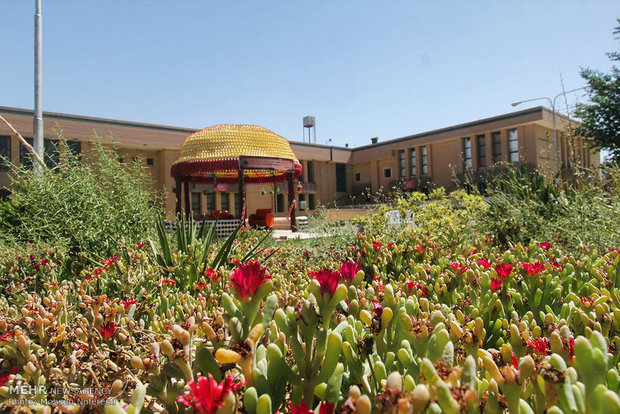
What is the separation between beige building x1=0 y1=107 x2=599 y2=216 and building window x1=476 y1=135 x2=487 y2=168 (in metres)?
0.07

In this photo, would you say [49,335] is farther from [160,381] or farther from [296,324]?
[296,324]

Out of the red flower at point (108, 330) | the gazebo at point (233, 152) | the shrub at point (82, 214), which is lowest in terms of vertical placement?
the red flower at point (108, 330)

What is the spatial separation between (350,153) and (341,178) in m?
2.62

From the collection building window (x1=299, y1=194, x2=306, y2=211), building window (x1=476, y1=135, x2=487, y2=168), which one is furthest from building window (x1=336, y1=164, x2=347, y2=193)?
building window (x1=476, y1=135, x2=487, y2=168)

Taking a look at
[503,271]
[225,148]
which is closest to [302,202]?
[225,148]

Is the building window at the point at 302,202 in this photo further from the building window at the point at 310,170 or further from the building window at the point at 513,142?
the building window at the point at 513,142

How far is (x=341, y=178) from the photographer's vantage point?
40969 mm

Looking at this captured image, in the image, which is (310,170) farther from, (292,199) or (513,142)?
(292,199)

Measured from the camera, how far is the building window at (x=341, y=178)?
133 ft

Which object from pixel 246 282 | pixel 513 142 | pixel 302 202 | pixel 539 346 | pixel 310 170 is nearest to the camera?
pixel 246 282

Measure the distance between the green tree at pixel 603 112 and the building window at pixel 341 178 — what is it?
866 inches

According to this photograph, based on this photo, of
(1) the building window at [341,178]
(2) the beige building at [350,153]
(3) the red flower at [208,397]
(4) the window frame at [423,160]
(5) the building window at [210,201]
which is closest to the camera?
(3) the red flower at [208,397]

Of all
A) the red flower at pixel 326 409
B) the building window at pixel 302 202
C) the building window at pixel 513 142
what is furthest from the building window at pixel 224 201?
the red flower at pixel 326 409

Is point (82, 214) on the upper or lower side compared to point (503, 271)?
upper
